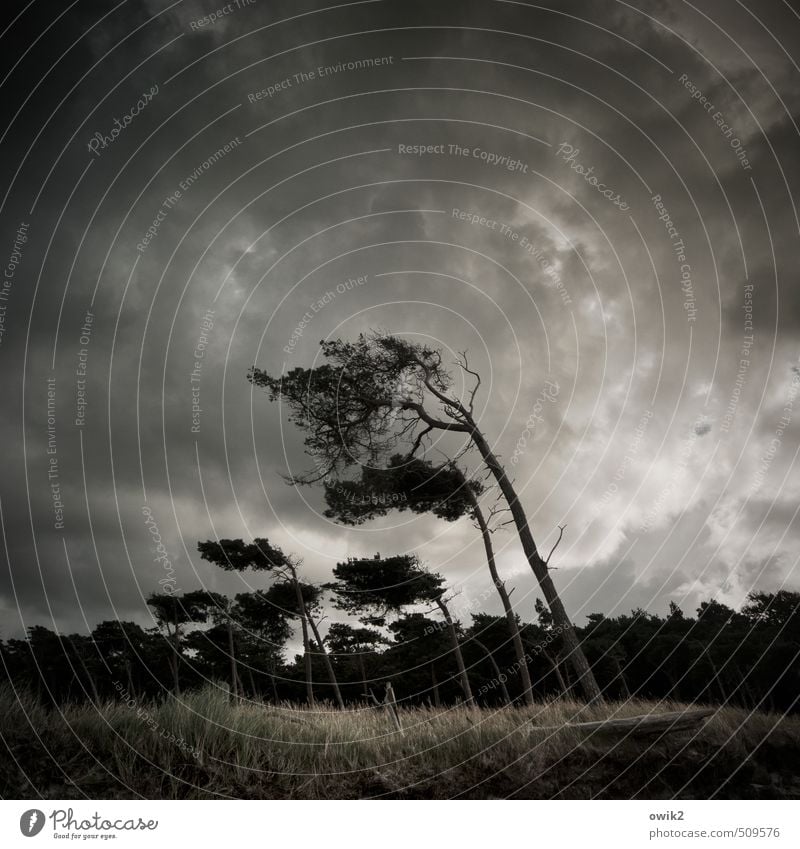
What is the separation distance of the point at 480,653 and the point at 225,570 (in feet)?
67.0

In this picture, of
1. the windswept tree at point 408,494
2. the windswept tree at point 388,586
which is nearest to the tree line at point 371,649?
the windswept tree at point 388,586

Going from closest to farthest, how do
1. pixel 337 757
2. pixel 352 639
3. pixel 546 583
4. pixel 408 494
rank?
pixel 337 757 → pixel 546 583 → pixel 408 494 → pixel 352 639

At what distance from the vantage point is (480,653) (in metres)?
32.5

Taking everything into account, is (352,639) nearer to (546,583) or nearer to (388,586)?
(388,586)

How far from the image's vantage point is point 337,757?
18.7ft

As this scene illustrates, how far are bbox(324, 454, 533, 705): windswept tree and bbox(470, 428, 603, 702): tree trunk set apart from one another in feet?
4.75

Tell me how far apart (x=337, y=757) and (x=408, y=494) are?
24.8 feet

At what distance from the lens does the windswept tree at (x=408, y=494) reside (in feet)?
40.9

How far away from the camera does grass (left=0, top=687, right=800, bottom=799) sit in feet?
16.5

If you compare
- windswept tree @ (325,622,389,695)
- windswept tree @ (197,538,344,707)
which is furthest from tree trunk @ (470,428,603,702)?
windswept tree @ (325,622,389,695)

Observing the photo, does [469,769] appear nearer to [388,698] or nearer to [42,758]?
[388,698]

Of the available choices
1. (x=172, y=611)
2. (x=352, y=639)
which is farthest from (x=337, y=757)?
(x=352, y=639)
